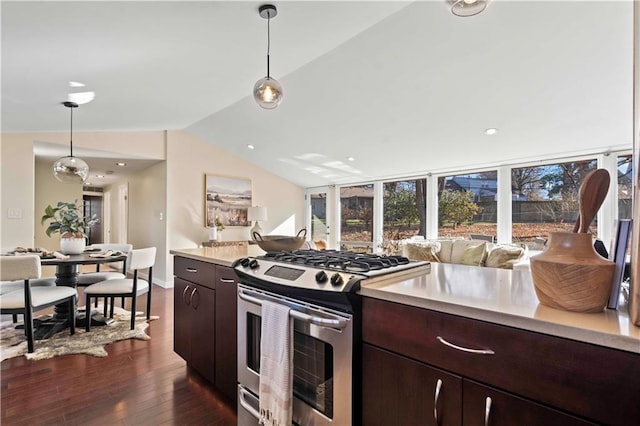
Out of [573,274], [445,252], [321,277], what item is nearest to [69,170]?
[321,277]

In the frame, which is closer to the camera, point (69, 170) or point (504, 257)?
point (69, 170)

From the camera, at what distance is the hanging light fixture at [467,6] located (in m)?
1.51

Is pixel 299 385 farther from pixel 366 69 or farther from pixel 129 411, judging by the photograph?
pixel 366 69

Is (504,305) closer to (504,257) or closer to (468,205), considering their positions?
(504,257)

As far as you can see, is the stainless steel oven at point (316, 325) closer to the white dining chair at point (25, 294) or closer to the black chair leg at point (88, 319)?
the white dining chair at point (25, 294)

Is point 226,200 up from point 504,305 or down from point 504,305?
up

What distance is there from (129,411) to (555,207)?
5.13 m

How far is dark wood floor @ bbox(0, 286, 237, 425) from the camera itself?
185 cm

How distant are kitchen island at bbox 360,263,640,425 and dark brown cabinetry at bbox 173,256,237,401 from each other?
0.99m

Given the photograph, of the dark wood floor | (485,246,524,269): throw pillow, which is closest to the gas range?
the dark wood floor

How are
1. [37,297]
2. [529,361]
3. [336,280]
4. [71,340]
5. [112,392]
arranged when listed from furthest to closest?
[71,340] → [37,297] → [112,392] → [336,280] → [529,361]

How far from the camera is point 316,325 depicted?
127cm

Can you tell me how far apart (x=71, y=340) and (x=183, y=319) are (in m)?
1.44

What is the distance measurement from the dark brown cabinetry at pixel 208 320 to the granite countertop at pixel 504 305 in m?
1.05
